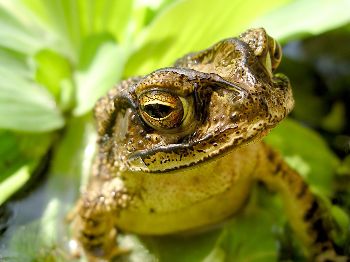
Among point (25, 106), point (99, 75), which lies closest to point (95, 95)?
point (99, 75)

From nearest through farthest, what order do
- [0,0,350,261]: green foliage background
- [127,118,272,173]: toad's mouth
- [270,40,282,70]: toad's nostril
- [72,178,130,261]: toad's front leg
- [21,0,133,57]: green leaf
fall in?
1. [127,118,272,173]: toad's mouth
2. [270,40,282,70]: toad's nostril
3. [72,178,130,261]: toad's front leg
4. [0,0,350,261]: green foliage background
5. [21,0,133,57]: green leaf

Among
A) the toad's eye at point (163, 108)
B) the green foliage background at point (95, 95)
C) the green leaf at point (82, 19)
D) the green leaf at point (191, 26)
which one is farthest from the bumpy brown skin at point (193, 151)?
the green leaf at point (82, 19)

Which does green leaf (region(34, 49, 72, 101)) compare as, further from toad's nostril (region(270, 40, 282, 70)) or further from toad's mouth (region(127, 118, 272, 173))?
toad's nostril (region(270, 40, 282, 70))

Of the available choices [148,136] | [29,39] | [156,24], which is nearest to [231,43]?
[148,136]

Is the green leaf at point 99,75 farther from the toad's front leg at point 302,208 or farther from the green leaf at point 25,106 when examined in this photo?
the toad's front leg at point 302,208

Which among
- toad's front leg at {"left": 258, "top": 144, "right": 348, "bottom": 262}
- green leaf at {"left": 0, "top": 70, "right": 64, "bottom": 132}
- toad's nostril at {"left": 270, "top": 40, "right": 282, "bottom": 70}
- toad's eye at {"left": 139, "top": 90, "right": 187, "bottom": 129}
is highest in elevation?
green leaf at {"left": 0, "top": 70, "right": 64, "bottom": 132}

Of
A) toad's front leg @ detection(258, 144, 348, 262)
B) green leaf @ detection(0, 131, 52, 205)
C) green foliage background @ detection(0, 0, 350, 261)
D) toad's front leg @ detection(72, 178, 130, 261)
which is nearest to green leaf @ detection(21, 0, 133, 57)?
green foliage background @ detection(0, 0, 350, 261)

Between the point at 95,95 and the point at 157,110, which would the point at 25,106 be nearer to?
the point at 95,95
